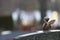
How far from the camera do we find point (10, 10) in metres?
4.72

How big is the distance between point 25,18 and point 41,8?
556 millimetres

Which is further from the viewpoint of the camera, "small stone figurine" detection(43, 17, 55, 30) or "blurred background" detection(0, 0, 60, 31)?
"blurred background" detection(0, 0, 60, 31)

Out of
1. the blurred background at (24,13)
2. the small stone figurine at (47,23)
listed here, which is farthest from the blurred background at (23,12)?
the small stone figurine at (47,23)

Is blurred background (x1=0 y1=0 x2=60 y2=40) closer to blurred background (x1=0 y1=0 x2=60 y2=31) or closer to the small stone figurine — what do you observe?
blurred background (x1=0 y1=0 x2=60 y2=31)

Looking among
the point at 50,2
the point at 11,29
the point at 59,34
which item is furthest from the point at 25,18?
the point at 59,34

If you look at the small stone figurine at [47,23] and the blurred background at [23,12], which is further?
the blurred background at [23,12]

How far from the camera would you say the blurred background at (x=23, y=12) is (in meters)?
4.70

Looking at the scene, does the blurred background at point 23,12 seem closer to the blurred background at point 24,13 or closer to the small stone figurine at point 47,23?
the blurred background at point 24,13

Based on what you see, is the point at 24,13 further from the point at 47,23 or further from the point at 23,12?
the point at 47,23

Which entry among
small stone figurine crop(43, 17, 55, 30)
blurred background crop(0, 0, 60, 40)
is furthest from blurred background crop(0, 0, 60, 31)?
small stone figurine crop(43, 17, 55, 30)

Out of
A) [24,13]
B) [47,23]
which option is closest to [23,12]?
[24,13]

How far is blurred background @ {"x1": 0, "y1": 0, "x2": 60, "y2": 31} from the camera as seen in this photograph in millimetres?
4695

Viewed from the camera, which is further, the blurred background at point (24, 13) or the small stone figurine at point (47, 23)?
the blurred background at point (24, 13)

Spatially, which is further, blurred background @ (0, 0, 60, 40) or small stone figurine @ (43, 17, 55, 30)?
blurred background @ (0, 0, 60, 40)
